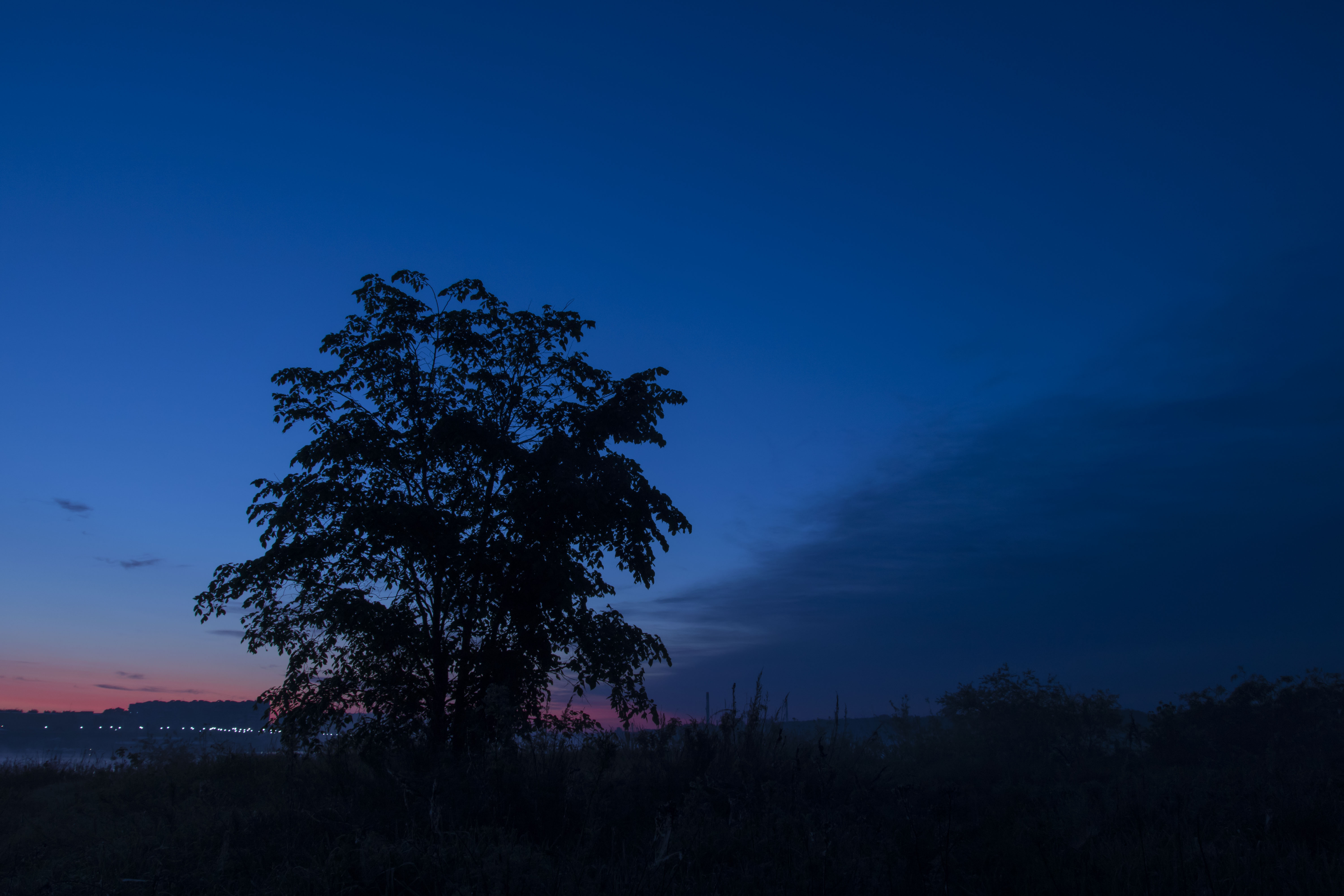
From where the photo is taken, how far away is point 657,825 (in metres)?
5.79

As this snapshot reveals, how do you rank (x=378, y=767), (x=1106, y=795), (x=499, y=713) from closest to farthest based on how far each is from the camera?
(x=1106, y=795) < (x=378, y=767) < (x=499, y=713)

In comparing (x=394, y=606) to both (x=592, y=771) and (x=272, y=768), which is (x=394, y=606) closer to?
(x=272, y=768)

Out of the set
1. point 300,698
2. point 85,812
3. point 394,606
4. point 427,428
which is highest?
point 427,428

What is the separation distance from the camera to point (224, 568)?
12.0 m

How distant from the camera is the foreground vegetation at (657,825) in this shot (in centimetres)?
536

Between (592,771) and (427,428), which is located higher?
(427,428)

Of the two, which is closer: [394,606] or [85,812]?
[85,812]

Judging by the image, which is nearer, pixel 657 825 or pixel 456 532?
pixel 657 825

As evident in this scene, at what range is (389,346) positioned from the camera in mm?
13719

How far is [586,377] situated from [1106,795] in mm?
10638

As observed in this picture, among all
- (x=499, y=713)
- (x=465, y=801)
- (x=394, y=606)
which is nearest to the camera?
(x=465, y=801)

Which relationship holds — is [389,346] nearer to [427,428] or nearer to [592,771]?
[427,428]

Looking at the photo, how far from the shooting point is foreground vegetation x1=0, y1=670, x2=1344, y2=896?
5355 mm

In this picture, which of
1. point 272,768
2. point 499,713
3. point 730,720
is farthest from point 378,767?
point 730,720
